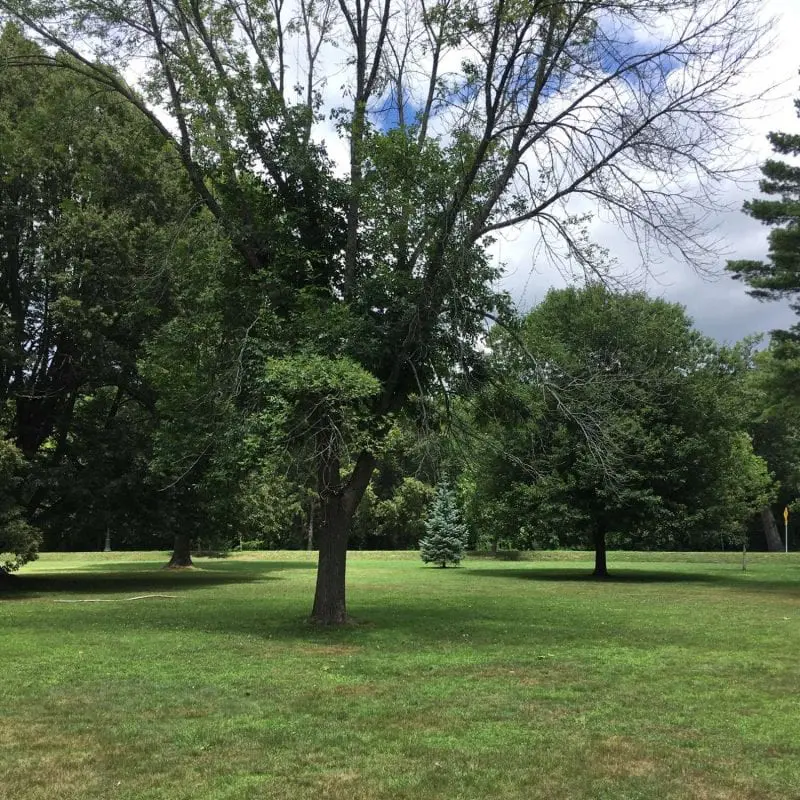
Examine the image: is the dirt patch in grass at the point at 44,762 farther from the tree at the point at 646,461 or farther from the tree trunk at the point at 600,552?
the tree trunk at the point at 600,552

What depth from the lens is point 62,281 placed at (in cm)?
1875

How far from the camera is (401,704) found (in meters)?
6.93

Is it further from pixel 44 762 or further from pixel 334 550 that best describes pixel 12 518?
pixel 44 762

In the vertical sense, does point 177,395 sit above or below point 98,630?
above

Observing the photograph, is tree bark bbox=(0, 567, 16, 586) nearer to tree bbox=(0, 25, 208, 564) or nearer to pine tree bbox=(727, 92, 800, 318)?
tree bbox=(0, 25, 208, 564)

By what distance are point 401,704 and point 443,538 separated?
2834 centimetres

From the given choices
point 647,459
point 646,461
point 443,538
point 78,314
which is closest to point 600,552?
point 646,461

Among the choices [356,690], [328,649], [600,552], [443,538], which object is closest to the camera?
[356,690]

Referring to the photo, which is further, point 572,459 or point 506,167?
point 572,459

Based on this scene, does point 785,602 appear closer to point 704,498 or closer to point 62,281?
point 704,498

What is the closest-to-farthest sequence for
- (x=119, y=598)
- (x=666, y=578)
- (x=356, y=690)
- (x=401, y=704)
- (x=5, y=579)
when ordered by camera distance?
(x=401, y=704)
(x=356, y=690)
(x=119, y=598)
(x=5, y=579)
(x=666, y=578)

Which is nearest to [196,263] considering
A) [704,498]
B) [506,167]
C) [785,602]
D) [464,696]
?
[506,167]

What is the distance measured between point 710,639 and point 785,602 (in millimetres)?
7363

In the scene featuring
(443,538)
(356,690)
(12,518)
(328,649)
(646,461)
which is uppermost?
(646,461)
